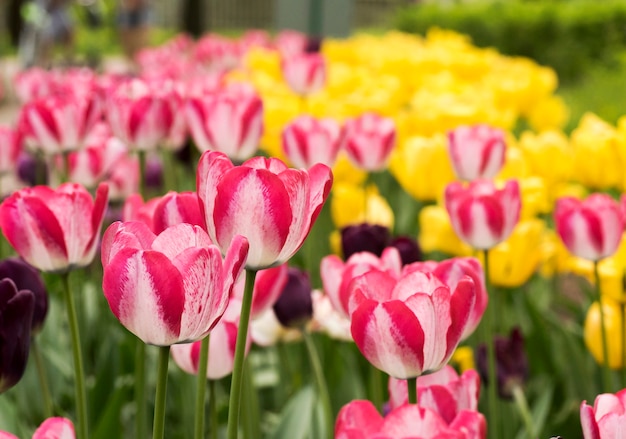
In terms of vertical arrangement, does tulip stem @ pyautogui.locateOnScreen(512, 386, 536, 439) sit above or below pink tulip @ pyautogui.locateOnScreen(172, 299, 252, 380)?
below

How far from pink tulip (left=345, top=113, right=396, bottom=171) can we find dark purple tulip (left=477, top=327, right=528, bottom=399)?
675 mm

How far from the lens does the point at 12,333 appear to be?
3.24 feet

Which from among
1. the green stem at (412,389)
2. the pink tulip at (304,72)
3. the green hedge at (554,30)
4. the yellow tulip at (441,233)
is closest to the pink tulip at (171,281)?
the green stem at (412,389)

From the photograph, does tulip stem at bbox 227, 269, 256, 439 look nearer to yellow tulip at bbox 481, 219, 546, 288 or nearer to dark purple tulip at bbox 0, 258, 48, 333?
dark purple tulip at bbox 0, 258, 48, 333

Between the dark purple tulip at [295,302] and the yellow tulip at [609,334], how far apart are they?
52 centimetres

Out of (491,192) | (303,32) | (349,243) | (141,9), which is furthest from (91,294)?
(141,9)

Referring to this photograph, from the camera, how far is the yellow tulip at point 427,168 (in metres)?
2.25

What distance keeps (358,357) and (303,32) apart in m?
6.56

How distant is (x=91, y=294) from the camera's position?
8.28 ft

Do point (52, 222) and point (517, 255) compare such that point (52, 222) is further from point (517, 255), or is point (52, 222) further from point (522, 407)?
point (517, 255)

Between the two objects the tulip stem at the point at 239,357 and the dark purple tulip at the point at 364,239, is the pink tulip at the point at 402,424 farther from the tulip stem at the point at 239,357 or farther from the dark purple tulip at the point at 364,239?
the dark purple tulip at the point at 364,239

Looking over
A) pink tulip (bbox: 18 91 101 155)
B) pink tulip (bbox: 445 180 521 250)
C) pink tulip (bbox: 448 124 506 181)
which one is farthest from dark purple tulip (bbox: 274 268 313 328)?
pink tulip (bbox: 18 91 101 155)

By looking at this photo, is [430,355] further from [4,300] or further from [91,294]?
[91,294]

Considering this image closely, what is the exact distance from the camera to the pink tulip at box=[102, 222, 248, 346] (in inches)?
30.2
